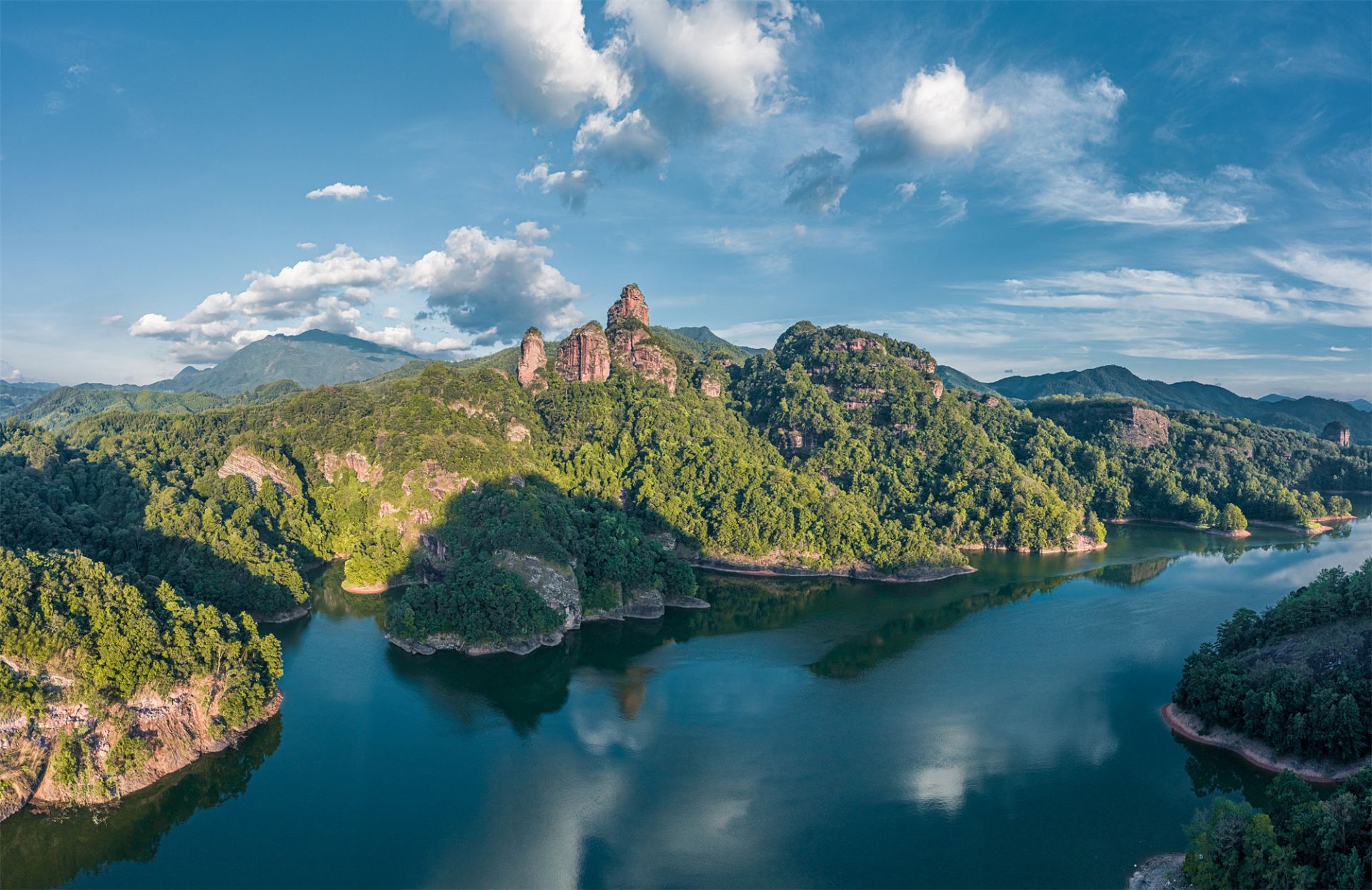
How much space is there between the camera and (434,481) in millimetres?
81562

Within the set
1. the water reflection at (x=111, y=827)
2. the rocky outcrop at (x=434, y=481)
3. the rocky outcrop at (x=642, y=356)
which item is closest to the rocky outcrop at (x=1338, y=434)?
the rocky outcrop at (x=642, y=356)

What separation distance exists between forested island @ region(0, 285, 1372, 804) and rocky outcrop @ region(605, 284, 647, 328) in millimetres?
835

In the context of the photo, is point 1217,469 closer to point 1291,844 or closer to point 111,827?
point 1291,844

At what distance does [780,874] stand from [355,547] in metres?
64.3

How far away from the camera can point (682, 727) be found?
47.1m

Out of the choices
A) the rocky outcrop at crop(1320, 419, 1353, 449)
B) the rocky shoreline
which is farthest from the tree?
the rocky shoreline

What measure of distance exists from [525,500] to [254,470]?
4593 centimetres

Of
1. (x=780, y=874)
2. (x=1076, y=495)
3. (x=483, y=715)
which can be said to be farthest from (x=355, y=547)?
(x=1076, y=495)

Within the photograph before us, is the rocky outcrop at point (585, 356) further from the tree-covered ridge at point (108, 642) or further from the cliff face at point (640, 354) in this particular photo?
the tree-covered ridge at point (108, 642)

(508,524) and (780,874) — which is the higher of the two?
(508,524)

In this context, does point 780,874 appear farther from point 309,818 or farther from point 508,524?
point 508,524

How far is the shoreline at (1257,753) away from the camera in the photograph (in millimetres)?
38062

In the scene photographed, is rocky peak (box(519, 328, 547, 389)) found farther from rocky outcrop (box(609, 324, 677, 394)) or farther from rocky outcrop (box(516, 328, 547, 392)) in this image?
rocky outcrop (box(609, 324, 677, 394))

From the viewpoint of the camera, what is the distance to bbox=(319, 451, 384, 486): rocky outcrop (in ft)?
299
